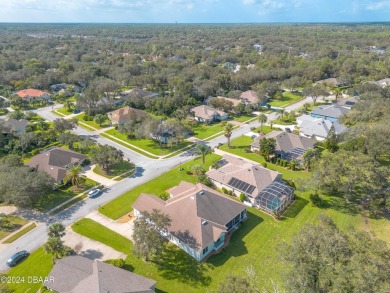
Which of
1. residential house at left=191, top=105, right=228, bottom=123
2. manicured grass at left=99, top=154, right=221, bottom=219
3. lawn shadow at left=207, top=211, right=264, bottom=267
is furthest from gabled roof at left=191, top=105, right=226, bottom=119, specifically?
lawn shadow at left=207, top=211, right=264, bottom=267

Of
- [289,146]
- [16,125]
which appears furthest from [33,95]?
[289,146]

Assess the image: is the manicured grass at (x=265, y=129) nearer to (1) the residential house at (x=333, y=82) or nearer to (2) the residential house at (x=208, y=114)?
(2) the residential house at (x=208, y=114)

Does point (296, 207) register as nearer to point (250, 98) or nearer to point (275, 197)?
point (275, 197)

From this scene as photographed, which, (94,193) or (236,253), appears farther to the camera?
(94,193)

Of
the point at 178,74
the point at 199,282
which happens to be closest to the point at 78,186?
the point at 199,282

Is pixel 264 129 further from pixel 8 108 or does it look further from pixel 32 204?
pixel 8 108

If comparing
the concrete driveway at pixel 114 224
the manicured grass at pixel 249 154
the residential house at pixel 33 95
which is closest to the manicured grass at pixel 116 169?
the concrete driveway at pixel 114 224

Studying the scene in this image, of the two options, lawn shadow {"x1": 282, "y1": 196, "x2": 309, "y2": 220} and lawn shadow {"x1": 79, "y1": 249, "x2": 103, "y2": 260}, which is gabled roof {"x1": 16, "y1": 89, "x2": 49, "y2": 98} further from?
lawn shadow {"x1": 282, "y1": 196, "x2": 309, "y2": 220}
